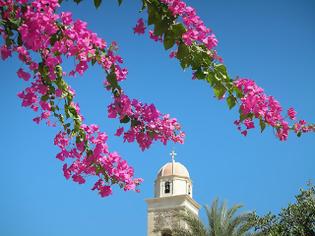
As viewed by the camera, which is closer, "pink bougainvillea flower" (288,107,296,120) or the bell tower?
"pink bougainvillea flower" (288,107,296,120)

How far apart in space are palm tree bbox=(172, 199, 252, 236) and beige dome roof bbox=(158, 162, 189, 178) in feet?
47.9

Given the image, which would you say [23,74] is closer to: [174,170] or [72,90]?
[72,90]

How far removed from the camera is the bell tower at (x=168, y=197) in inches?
1312

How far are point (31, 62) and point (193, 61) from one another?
1.29 m

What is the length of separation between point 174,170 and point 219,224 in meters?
15.7

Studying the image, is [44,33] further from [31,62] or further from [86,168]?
[86,168]

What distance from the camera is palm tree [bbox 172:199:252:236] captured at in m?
19.8

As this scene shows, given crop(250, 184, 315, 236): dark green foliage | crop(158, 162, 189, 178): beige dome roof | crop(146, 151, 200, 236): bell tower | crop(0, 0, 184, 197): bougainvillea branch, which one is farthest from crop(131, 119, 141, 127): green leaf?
crop(158, 162, 189, 178): beige dome roof

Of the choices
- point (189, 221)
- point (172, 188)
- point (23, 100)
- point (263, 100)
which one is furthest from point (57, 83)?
point (172, 188)

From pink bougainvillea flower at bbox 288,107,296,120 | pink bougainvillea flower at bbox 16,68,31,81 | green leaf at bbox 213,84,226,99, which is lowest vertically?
pink bougainvillea flower at bbox 288,107,296,120

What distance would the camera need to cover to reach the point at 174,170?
3597 centimetres

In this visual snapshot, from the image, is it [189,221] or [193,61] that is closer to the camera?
[193,61]

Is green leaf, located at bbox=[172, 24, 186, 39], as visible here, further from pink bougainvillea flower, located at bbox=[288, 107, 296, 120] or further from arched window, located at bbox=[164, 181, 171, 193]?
arched window, located at bbox=[164, 181, 171, 193]

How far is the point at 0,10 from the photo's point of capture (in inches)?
135
